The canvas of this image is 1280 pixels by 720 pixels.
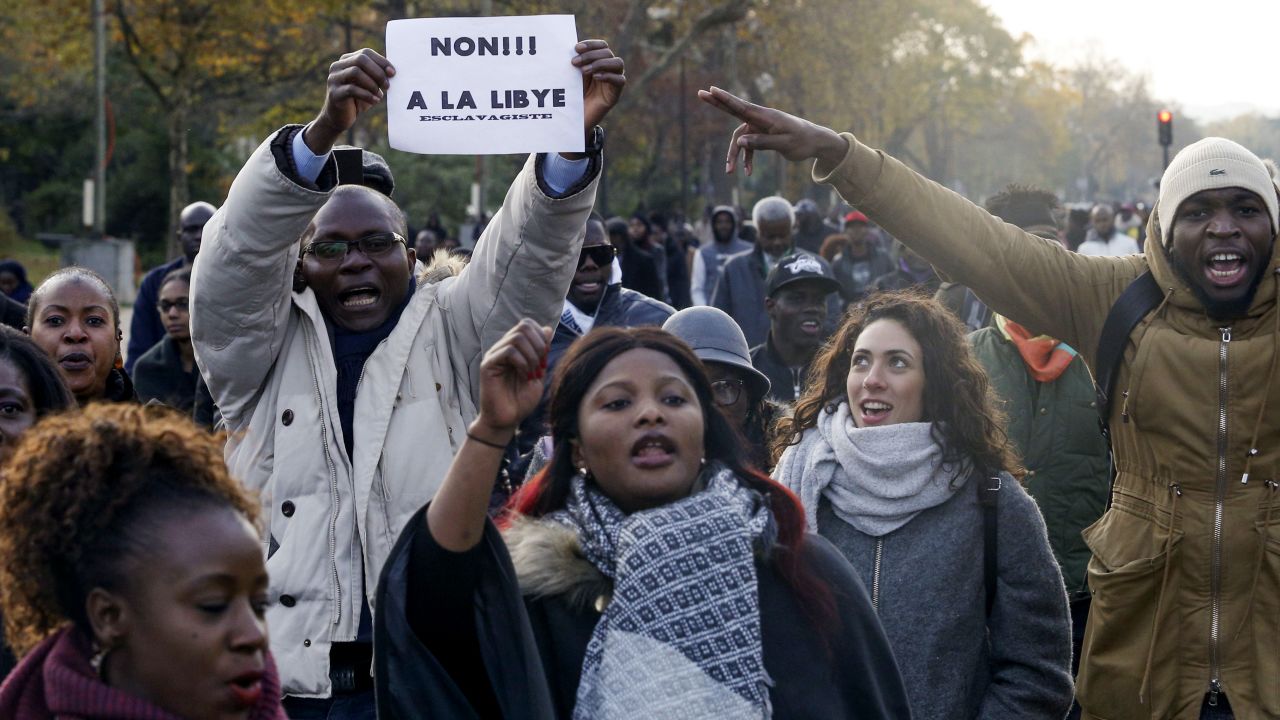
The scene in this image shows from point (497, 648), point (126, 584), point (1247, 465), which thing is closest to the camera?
point (126, 584)

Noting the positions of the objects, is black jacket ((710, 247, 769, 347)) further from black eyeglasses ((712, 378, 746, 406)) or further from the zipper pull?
the zipper pull

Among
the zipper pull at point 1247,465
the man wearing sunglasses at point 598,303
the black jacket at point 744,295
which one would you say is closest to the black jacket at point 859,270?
the black jacket at point 744,295

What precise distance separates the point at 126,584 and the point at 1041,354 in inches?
166

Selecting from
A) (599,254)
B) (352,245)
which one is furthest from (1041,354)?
(352,245)

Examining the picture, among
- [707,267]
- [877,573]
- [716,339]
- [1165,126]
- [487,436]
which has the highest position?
[1165,126]

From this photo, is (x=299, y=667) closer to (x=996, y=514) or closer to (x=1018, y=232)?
(x=996, y=514)

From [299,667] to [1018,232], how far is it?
2.22 metres

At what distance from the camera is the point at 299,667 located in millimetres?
3682

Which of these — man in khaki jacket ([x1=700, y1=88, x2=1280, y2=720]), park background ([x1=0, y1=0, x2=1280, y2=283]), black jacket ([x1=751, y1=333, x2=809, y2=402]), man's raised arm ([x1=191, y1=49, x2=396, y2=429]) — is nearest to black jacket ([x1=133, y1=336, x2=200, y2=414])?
black jacket ([x1=751, y1=333, x2=809, y2=402])

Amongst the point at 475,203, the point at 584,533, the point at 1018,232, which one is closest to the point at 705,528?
the point at 584,533

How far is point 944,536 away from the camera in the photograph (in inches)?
165

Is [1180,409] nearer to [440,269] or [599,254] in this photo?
[440,269]

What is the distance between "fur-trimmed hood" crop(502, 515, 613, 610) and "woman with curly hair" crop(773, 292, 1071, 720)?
4.36ft

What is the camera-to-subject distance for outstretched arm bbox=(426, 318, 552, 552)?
2836 millimetres
